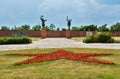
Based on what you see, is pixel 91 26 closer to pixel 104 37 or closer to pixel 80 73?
pixel 104 37

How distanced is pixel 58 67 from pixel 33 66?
89 centimetres

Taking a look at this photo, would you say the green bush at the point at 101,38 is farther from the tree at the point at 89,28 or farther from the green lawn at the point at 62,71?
the tree at the point at 89,28

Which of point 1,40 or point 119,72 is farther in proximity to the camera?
point 1,40

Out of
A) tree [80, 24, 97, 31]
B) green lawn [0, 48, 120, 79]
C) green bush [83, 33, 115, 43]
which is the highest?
tree [80, 24, 97, 31]

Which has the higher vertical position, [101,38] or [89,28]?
[89,28]

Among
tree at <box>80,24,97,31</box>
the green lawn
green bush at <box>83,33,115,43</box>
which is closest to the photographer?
the green lawn

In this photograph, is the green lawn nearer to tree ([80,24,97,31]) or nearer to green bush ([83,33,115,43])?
green bush ([83,33,115,43])

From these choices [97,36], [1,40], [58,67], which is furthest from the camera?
[97,36]

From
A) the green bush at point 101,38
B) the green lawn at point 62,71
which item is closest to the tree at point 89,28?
the green bush at point 101,38

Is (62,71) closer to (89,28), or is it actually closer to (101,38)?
(101,38)

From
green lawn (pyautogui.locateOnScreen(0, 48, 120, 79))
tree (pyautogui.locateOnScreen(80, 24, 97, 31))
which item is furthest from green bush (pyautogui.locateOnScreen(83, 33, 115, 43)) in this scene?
tree (pyautogui.locateOnScreen(80, 24, 97, 31))

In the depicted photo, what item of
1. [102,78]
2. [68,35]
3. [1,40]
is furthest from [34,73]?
[68,35]

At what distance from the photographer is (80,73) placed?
29.6ft

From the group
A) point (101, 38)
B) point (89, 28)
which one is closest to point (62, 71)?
point (101, 38)
